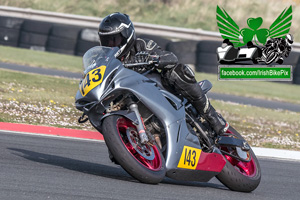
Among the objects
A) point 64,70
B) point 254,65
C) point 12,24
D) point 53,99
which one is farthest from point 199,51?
point 53,99

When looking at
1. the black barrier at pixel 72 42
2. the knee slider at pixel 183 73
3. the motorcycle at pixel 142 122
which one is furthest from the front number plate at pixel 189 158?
the black barrier at pixel 72 42

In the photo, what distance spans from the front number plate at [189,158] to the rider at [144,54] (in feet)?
1.61

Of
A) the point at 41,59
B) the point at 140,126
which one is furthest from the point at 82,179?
the point at 41,59

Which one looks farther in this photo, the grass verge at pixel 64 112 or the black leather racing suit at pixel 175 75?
the grass verge at pixel 64 112

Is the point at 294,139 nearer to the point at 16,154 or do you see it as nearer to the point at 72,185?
the point at 16,154

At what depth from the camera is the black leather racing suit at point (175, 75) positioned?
5469 millimetres

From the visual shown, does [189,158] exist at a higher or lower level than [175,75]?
lower

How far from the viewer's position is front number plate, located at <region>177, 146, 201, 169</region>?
5422mm

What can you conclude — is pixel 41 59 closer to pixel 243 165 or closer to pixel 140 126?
pixel 243 165

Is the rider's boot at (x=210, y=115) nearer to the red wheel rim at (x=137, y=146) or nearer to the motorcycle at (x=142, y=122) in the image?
the motorcycle at (x=142, y=122)

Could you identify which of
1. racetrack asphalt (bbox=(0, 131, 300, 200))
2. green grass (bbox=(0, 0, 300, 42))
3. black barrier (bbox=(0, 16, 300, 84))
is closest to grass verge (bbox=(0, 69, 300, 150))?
racetrack asphalt (bbox=(0, 131, 300, 200))

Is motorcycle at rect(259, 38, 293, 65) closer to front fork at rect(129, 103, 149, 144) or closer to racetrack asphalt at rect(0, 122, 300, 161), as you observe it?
racetrack asphalt at rect(0, 122, 300, 161)

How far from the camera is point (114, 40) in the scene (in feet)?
18.1

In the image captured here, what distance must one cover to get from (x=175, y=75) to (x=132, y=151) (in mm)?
827
